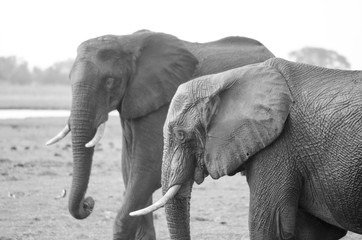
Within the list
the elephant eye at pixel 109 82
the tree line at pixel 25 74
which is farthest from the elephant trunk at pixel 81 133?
the tree line at pixel 25 74

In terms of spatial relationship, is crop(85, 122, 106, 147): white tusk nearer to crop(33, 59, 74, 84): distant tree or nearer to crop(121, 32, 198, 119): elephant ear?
crop(121, 32, 198, 119): elephant ear

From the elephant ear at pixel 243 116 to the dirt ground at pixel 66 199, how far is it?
278cm

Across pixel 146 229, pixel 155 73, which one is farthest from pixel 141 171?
pixel 155 73

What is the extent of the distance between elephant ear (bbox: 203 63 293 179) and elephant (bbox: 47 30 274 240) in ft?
6.42

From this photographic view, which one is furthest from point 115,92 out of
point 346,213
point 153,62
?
point 346,213

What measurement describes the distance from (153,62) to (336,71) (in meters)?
2.50

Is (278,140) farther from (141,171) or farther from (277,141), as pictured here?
(141,171)

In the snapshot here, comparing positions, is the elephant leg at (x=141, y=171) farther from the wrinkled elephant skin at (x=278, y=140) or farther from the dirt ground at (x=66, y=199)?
→ the wrinkled elephant skin at (x=278, y=140)

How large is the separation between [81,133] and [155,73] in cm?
80

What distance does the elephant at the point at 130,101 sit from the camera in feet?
22.7

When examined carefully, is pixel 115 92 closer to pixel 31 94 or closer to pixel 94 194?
pixel 94 194

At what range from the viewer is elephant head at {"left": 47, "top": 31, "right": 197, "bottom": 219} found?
694 cm

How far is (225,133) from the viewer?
16.5 ft

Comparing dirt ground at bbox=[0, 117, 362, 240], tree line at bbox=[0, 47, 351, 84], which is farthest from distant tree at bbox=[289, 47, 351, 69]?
dirt ground at bbox=[0, 117, 362, 240]
